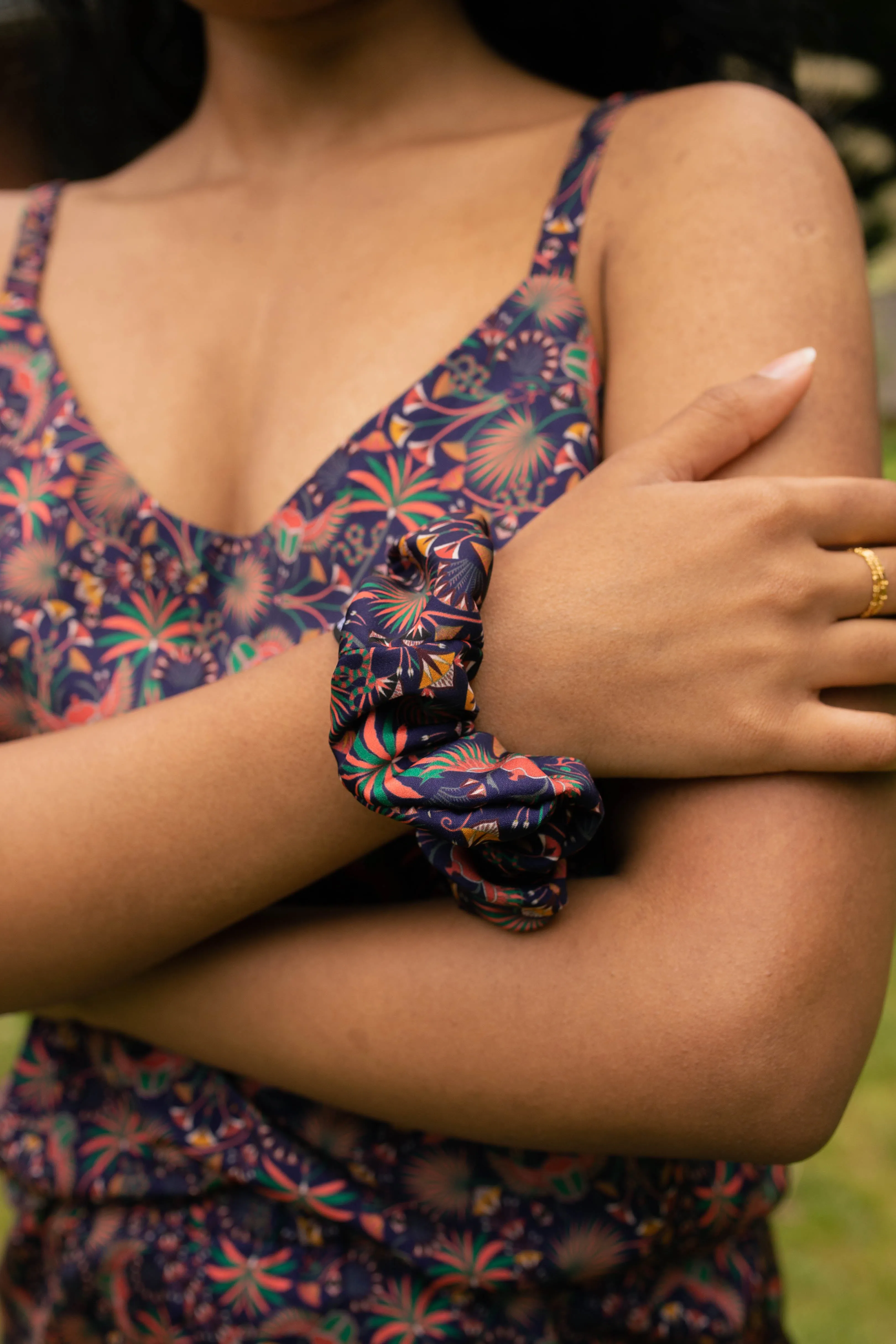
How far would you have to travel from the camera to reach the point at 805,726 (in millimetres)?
857

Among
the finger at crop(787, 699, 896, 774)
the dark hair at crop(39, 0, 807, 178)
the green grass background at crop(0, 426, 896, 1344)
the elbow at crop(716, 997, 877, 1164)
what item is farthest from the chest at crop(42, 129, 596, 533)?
the green grass background at crop(0, 426, 896, 1344)

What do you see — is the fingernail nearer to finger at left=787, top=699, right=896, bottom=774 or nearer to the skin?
the skin

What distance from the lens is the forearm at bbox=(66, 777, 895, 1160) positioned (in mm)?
858

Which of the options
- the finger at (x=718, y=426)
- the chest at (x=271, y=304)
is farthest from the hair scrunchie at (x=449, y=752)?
the chest at (x=271, y=304)

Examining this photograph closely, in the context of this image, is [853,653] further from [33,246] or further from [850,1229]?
[850,1229]

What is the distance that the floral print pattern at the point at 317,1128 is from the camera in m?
1.08

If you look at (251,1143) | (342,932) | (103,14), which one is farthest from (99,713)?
(103,14)

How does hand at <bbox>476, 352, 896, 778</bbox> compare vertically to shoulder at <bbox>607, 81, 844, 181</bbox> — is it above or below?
below

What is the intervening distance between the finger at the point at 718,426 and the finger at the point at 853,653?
0.56 ft

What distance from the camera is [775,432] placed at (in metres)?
0.93

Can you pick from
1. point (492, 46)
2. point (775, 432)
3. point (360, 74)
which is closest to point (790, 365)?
point (775, 432)

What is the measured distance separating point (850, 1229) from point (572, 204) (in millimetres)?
2537

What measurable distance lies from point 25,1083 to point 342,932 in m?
0.53

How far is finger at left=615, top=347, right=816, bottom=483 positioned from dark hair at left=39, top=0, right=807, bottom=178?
81cm
